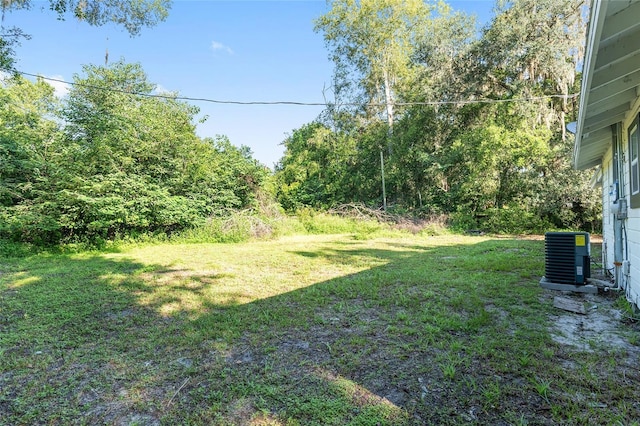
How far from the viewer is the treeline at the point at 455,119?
11320mm

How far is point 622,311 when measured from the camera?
336 cm

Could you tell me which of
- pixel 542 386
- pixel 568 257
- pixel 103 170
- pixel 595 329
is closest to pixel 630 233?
pixel 568 257

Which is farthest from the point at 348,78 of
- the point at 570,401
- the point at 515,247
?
the point at 570,401

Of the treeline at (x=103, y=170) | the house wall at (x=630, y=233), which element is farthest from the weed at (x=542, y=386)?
the treeline at (x=103, y=170)

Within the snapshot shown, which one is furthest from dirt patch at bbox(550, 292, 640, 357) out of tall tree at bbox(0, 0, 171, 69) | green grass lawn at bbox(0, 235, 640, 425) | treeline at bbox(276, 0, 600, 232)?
tall tree at bbox(0, 0, 171, 69)

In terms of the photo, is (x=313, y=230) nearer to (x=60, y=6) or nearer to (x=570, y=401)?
(x=60, y=6)

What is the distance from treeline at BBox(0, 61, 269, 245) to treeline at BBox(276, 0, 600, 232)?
7.87 m

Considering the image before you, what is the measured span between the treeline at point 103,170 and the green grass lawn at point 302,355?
4.09m

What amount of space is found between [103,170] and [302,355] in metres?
9.53

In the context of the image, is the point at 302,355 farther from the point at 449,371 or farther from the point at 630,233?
the point at 630,233

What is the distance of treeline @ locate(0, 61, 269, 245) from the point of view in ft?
28.5

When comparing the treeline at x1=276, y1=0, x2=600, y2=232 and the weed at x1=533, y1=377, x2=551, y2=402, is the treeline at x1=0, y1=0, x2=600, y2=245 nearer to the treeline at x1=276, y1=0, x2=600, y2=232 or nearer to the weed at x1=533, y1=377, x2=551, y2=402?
the treeline at x1=276, y1=0, x2=600, y2=232

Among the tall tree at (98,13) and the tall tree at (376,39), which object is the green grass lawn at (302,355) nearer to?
the tall tree at (98,13)

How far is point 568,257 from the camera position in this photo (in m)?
4.34
